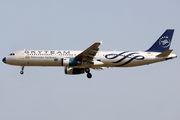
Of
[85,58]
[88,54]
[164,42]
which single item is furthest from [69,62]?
[164,42]

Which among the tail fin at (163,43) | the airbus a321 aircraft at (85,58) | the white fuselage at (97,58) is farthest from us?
the tail fin at (163,43)

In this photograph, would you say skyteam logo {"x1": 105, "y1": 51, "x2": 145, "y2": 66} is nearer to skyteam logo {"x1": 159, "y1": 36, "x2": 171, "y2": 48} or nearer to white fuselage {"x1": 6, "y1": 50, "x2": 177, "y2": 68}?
white fuselage {"x1": 6, "y1": 50, "x2": 177, "y2": 68}

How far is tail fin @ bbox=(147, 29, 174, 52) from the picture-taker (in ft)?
175

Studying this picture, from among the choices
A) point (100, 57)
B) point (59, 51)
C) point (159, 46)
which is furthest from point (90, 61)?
point (159, 46)

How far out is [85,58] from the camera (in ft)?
165

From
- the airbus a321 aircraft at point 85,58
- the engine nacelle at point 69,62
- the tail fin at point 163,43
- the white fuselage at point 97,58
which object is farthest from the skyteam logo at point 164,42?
the engine nacelle at point 69,62

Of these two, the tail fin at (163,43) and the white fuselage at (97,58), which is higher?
the tail fin at (163,43)

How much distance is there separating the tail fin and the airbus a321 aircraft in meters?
0.87

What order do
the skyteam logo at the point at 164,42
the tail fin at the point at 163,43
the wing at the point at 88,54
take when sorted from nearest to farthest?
the wing at the point at 88,54, the tail fin at the point at 163,43, the skyteam logo at the point at 164,42

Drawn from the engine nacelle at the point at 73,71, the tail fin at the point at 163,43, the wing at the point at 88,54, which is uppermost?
the tail fin at the point at 163,43

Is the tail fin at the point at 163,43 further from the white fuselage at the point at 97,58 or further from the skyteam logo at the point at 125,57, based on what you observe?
the skyteam logo at the point at 125,57

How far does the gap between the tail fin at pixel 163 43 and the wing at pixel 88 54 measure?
978 cm

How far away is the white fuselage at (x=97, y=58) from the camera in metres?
50.8

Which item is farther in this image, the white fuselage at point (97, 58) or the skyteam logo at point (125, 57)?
the skyteam logo at point (125, 57)
